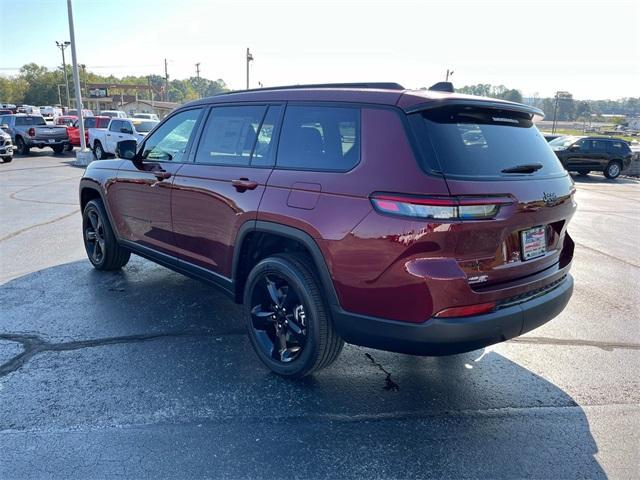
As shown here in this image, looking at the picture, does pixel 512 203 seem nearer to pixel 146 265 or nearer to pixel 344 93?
pixel 344 93

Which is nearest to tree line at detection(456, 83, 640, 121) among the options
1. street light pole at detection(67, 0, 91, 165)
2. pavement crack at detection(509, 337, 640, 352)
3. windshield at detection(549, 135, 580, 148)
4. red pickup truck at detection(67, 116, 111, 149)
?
windshield at detection(549, 135, 580, 148)

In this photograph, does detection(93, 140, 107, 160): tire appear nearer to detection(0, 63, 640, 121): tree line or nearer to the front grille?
the front grille

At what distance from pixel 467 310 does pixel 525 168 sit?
982 mm

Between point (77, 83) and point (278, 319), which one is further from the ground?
point (77, 83)

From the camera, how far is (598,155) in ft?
65.8

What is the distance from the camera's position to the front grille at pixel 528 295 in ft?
8.84

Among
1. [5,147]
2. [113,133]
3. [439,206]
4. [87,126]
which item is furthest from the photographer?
[87,126]

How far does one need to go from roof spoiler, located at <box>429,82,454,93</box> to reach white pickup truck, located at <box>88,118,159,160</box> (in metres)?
15.3

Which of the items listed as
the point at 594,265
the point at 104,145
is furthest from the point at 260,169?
the point at 104,145

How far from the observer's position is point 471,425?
9.22ft

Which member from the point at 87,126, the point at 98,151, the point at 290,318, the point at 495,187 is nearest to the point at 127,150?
the point at 290,318

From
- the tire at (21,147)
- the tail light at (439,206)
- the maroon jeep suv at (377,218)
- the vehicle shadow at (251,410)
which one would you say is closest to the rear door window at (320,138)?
the maroon jeep suv at (377,218)

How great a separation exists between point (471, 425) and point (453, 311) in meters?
0.82

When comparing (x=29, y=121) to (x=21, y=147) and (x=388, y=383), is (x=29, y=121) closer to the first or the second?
(x=21, y=147)
